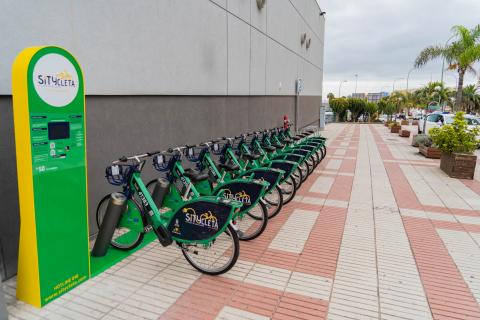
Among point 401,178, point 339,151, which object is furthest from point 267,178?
point 339,151

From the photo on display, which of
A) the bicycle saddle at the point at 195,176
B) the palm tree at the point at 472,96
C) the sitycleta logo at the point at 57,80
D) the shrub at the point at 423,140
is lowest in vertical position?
the shrub at the point at 423,140

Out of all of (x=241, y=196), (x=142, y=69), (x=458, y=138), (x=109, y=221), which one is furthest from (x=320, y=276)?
(x=458, y=138)

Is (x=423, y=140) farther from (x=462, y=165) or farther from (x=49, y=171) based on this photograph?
(x=49, y=171)

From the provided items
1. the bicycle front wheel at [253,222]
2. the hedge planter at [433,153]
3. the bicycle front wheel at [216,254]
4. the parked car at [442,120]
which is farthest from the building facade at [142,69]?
the parked car at [442,120]

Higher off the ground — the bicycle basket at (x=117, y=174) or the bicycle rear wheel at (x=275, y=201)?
the bicycle basket at (x=117, y=174)

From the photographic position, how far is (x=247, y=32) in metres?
9.79

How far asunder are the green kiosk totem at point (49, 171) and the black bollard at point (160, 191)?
1293 millimetres

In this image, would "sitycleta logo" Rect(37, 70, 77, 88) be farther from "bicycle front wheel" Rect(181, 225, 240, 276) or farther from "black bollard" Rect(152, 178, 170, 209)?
"bicycle front wheel" Rect(181, 225, 240, 276)

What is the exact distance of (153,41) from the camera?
18.3ft

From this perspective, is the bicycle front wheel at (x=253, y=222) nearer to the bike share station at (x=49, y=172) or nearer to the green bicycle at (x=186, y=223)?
the green bicycle at (x=186, y=223)

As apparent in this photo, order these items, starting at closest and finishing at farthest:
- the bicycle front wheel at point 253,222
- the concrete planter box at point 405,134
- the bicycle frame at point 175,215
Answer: the bicycle frame at point 175,215, the bicycle front wheel at point 253,222, the concrete planter box at point 405,134

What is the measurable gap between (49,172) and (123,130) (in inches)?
82.6

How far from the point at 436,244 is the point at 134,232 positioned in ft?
13.2

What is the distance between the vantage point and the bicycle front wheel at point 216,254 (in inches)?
142
